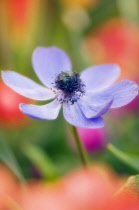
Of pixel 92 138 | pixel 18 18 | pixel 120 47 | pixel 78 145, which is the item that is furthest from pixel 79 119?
pixel 18 18

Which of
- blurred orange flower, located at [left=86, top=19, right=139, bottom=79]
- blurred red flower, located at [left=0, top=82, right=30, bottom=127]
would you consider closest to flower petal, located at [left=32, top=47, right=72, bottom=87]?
→ blurred red flower, located at [left=0, top=82, right=30, bottom=127]

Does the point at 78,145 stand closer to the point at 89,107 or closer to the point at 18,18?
the point at 89,107

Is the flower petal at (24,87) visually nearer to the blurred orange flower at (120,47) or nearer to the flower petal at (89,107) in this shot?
the flower petal at (89,107)

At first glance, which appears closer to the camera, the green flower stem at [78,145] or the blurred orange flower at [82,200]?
the blurred orange flower at [82,200]

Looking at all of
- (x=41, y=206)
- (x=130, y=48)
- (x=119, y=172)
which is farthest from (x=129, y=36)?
(x=41, y=206)

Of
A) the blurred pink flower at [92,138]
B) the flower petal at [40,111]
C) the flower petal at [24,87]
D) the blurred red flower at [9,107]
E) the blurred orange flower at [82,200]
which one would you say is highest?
the blurred red flower at [9,107]

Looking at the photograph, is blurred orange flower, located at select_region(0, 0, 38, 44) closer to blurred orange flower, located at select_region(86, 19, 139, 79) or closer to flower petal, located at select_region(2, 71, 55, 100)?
blurred orange flower, located at select_region(86, 19, 139, 79)

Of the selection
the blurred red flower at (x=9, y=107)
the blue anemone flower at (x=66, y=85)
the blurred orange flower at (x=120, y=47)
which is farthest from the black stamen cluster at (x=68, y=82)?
the blurred orange flower at (x=120, y=47)
